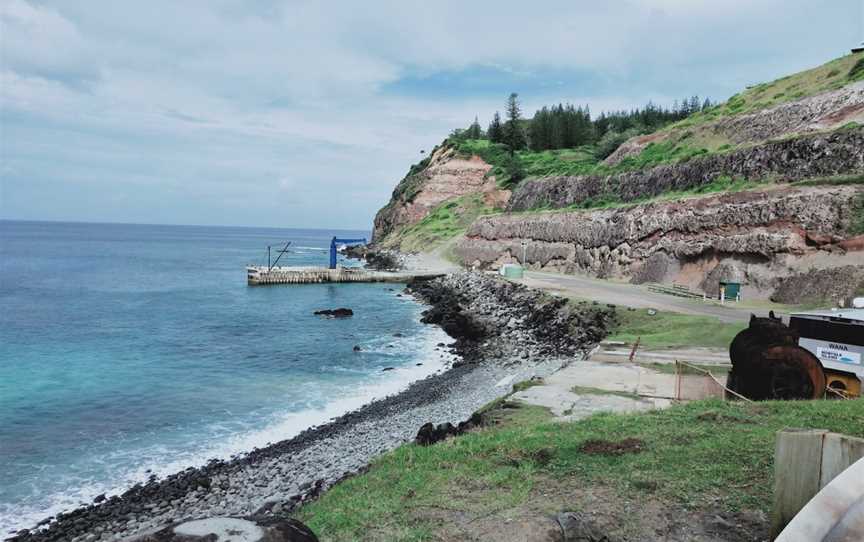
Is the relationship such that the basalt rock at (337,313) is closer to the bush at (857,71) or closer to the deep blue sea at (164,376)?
the deep blue sea at (164,376)

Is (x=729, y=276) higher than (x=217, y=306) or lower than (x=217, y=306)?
higher

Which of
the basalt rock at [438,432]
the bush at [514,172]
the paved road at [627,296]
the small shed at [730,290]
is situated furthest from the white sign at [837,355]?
the bush at [514,172]

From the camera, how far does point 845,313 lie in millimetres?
13438

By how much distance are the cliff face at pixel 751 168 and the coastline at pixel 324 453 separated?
15.6 m

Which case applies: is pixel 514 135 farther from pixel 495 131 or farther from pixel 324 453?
pixel 324 453

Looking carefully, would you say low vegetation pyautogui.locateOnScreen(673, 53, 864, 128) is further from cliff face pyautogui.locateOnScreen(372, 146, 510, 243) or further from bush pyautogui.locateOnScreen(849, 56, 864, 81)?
cliff face pyautogui.locateOnScreen(372, 146, 510, 243)

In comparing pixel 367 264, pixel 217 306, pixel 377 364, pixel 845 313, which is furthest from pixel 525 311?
pixel 367 264

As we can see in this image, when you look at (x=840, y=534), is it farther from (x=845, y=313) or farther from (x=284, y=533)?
(x=845, y=313)

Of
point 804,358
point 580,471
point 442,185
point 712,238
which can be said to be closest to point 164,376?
point 580,471

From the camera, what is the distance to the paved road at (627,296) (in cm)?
2616

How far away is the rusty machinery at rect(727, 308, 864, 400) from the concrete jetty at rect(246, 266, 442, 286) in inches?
1947

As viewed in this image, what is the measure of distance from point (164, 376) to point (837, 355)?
25.1m

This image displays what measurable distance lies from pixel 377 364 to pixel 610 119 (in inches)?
4266

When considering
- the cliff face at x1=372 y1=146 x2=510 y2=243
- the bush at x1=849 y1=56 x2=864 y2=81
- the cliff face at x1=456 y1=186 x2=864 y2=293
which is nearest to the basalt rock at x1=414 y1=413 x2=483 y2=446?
the cliff face at x1=456 y1=186 x2=864 y2=293
